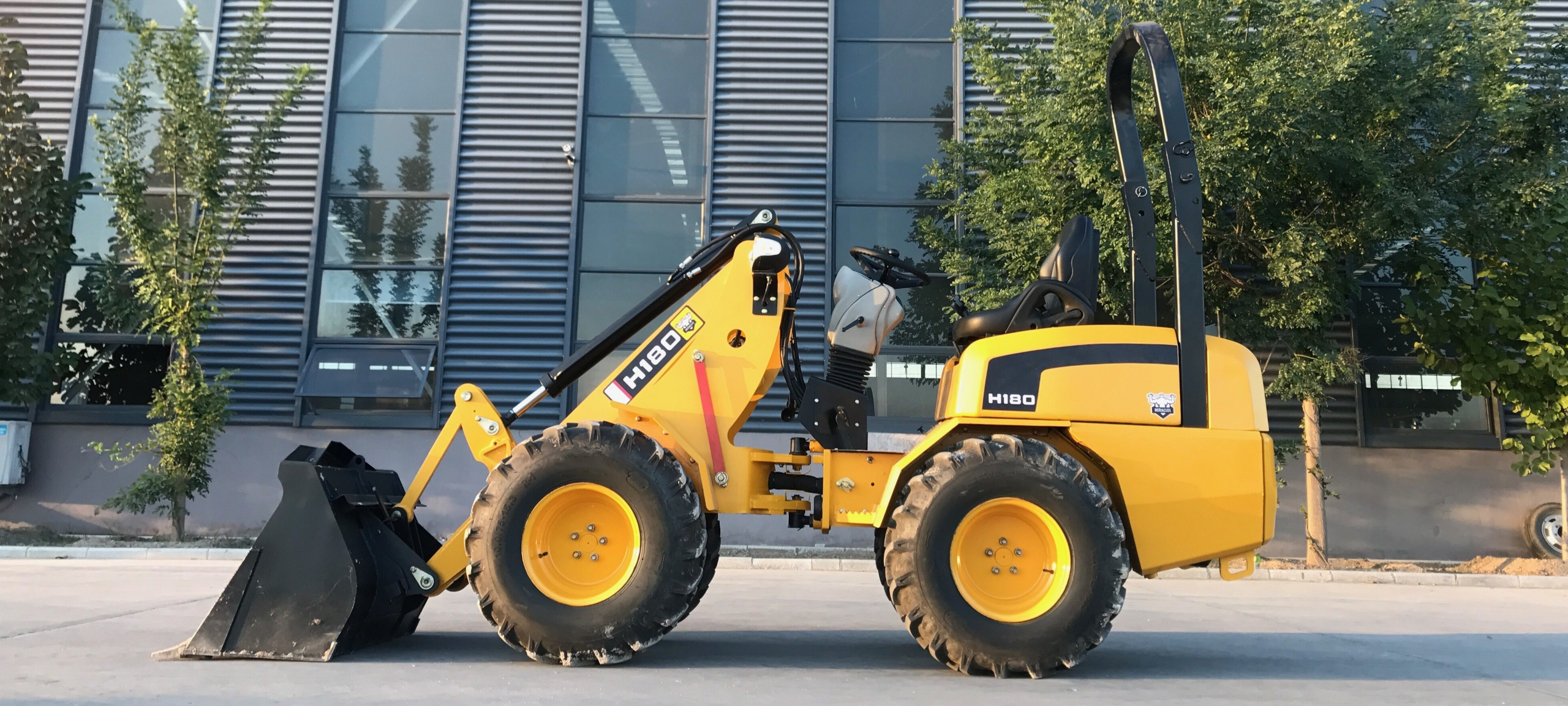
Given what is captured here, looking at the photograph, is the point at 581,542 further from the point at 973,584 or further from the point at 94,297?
the point at 94,297

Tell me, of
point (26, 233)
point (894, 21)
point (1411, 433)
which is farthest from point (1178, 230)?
A: point (26, 233)

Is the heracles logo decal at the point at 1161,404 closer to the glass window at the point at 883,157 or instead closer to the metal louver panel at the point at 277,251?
the glass window at the point at 883,157

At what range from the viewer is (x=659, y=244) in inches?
571

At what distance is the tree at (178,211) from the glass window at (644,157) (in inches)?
153

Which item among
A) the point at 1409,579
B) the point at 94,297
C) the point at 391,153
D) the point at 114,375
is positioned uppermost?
the point at 391,153

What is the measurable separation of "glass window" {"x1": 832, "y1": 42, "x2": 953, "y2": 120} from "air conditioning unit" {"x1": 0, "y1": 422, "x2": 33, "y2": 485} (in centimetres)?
1203

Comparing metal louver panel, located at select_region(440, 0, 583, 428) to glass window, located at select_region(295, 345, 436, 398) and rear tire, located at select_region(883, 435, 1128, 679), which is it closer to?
glass window, located at select_region(295, 345, 436, 398)

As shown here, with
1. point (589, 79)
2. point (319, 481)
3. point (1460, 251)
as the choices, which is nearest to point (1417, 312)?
point (1460, 251)

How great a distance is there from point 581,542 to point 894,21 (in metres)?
12.0

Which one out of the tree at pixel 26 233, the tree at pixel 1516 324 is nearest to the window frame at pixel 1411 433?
the tree at pixel 1516 324

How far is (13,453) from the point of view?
13312 mm

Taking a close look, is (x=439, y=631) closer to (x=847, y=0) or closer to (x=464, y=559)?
(x=464, y=559)

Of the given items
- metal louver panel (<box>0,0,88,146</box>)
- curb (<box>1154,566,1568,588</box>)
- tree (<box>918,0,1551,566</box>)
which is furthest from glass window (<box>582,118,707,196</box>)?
curb (<box>1154,566,1568,588</box>)

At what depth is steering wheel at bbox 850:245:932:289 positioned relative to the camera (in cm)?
542
